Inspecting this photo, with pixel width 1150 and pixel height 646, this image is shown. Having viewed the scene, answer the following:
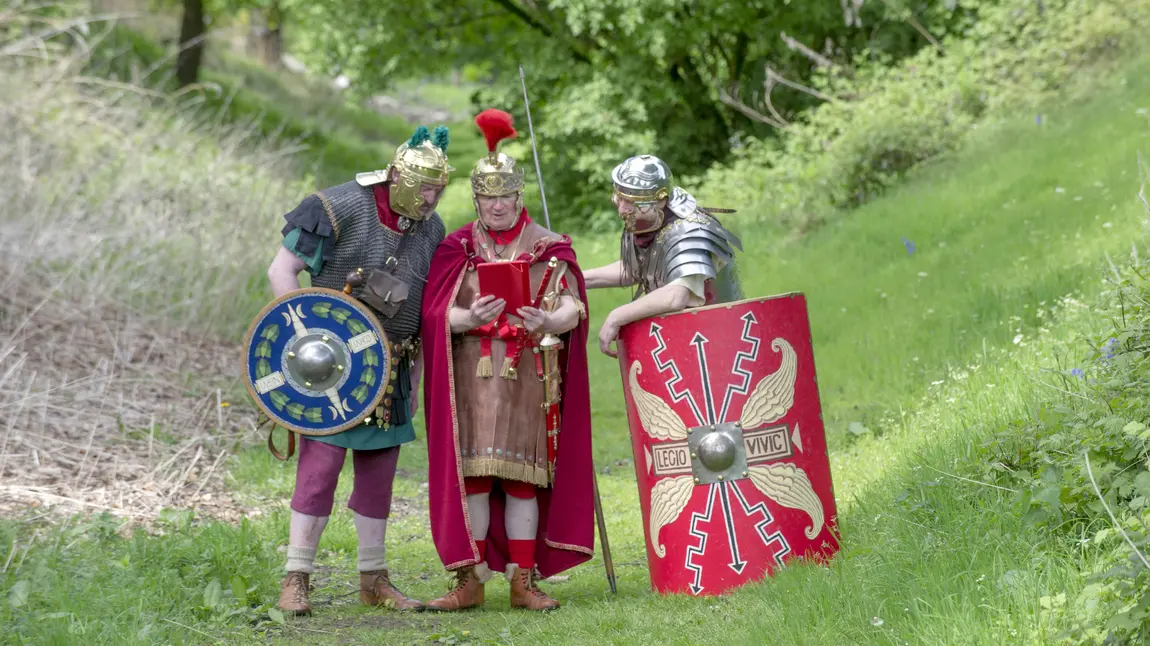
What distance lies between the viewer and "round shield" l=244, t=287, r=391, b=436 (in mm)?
5062

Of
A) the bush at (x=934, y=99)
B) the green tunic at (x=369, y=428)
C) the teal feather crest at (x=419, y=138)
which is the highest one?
the bush at (x=934, y=99)

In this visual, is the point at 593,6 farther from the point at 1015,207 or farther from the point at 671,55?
the point at 1015,207

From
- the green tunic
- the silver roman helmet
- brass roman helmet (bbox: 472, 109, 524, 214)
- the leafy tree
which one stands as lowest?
the green tunic

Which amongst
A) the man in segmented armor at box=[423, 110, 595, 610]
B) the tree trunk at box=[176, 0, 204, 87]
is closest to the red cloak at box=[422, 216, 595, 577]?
the man in segmented armor at box=[423, 110, 595, 610]

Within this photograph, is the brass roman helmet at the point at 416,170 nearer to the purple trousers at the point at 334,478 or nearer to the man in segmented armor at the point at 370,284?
the man in segmented armor at the point at 370,284

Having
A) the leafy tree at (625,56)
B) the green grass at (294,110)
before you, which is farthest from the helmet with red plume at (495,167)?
the green grass at (294,110)

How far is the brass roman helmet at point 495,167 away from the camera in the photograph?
512 centimetres

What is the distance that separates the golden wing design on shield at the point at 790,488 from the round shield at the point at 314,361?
1482mm

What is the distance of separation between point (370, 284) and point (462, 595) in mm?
1285

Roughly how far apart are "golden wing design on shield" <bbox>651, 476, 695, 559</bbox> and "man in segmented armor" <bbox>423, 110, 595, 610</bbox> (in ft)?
1.46

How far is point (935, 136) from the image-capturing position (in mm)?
12305

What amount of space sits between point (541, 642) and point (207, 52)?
84.4ft

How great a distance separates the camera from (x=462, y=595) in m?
5.29

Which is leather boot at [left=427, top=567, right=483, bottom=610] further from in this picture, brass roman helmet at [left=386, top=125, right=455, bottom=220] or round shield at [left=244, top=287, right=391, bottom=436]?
brass roman helmet at [left=386, top=125, right=455, bottom=220]
